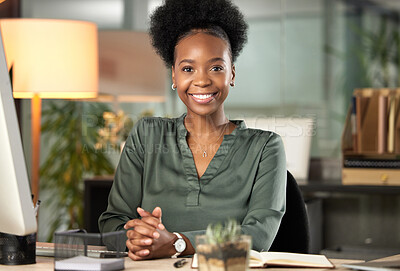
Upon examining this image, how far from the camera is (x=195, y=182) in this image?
71.8 inches

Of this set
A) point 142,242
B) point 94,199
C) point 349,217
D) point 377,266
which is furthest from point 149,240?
point 349,217

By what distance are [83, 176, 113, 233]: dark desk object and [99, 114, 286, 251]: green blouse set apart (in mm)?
2009

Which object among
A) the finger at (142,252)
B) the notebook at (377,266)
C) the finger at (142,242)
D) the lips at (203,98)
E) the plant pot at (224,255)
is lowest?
the finger at (142,252)

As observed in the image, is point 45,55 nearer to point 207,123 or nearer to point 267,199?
point 207,123

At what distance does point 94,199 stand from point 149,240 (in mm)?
2534

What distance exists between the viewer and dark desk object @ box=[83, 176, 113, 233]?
386 cm

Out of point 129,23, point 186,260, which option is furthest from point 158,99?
point 186,260

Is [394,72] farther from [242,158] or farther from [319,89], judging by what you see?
[242,158]

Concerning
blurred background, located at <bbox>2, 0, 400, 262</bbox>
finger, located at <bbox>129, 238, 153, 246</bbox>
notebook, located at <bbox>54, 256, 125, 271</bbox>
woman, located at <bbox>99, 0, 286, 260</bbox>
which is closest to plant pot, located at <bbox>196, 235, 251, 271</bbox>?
notebook, located at <bbox>54, 256, 125, 271</bbox>

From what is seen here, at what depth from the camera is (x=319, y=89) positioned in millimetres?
5242

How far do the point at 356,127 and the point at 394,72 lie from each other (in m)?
1.56

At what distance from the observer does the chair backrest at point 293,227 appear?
179 centimetres

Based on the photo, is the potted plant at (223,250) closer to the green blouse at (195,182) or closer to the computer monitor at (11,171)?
the computer monitor at (11,171)

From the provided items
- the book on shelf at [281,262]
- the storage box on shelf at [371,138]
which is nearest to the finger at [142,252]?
the book on shelf at [281,262]
